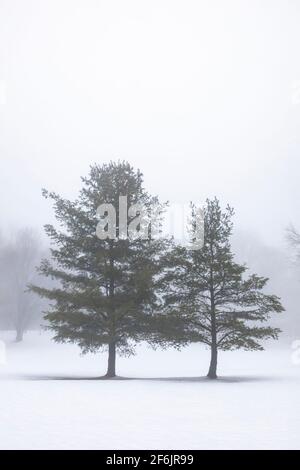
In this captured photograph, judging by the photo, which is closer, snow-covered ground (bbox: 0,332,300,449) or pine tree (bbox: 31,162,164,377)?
snow-covered ground (bbox: 0,332,300,449)

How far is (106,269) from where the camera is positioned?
24.8 meters

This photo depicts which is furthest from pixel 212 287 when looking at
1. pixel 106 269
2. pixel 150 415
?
pixel 150 415

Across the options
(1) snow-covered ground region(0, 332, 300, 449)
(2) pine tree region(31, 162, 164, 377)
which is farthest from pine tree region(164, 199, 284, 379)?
(1) snow-covered ground region(0, 332, 300, 449)

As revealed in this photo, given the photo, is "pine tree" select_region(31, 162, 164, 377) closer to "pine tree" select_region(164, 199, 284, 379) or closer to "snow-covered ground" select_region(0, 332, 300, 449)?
"pine tree" select_region(164, 199, 284, 379)

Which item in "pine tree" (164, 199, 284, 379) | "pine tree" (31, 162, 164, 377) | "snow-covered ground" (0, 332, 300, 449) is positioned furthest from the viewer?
"pine tree" (164, 199, 284, 379)

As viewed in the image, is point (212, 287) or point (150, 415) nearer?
point (150, 415)

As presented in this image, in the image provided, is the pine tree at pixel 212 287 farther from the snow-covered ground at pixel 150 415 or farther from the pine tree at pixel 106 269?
A: the snow-covered ground at pixel 150 415

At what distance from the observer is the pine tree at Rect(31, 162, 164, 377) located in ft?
78.9

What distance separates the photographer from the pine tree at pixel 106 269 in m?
24.1

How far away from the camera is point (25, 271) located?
6525 cm

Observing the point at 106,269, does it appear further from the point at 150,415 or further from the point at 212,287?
the point at 150,415

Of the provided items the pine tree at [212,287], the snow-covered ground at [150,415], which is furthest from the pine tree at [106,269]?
the snow-covered ground at [150,415]

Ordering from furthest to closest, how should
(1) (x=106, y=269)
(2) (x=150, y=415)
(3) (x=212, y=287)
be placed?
(3) (x=212, y=287)
(1) (x=106, y=269)
(2) (x=150, y=415)
